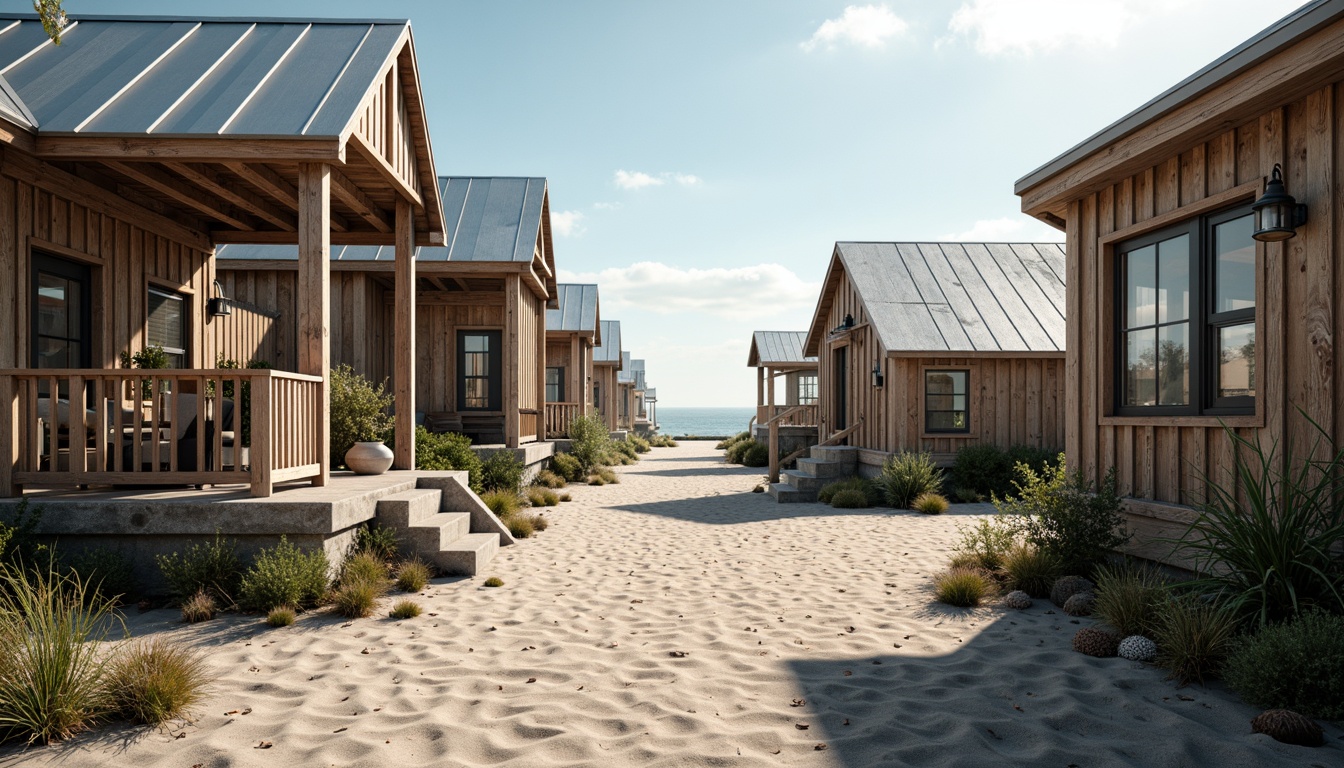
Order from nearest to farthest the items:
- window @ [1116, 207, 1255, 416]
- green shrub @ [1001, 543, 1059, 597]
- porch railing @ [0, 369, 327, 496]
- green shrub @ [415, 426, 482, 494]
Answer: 1. window @ [1116, 207, 1255, 416]
2. porch railing @ [0, 369, 327, 496]
3. green shrub @ [1001, 543, 1059, 597]
4. green shrub @ [415, 426, 482, 494]

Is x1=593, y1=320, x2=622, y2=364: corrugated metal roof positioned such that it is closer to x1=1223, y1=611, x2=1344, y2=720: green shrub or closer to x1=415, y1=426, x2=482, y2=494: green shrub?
x1=415, y1=426, x2=482, y2=494: green shrub

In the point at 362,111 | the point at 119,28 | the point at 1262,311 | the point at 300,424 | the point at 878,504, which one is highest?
the point at 119,28

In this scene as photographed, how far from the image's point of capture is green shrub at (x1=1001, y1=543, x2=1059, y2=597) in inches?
248

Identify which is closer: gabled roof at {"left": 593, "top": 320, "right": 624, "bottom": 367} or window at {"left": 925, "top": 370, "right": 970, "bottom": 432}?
window at {"left": 925, "top": 370, "right": 970, "bottom": 432}

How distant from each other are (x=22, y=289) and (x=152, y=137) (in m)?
1.96

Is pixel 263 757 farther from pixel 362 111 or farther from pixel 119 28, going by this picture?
pixel 119 28

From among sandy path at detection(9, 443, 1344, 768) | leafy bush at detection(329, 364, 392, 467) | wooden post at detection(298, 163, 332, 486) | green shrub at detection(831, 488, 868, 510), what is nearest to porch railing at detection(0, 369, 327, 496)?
wooden post at detection(298, 163, 332, 486)

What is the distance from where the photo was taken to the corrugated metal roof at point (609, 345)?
102ft

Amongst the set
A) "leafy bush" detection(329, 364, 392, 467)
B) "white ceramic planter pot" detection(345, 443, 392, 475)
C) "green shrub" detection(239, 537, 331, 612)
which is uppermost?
"leafy bush" detection(329, 364, 392, 467)

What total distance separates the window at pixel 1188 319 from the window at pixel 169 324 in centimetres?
1000

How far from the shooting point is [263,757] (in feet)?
11.1

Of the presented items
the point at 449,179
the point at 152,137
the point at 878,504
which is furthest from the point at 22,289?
the point at 878,504

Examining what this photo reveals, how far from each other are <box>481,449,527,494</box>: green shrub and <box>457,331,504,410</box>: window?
385cm

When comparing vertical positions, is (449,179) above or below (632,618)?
above
